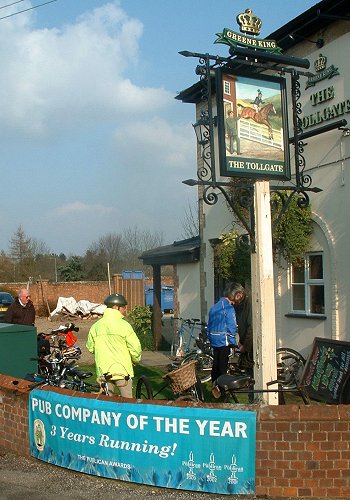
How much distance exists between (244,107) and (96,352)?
3.07 metres

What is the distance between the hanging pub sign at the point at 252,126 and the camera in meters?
6.37

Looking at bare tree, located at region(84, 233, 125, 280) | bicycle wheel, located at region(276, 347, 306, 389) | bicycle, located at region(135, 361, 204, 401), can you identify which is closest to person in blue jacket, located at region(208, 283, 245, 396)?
bicycle, located at region(135, 361, 204, 401)

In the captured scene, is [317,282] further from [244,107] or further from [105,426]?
[105,426]

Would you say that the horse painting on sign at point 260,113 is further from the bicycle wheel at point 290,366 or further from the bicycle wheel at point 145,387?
the bicycle wheel at point 290,366

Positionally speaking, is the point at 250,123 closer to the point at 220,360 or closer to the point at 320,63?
the point at 220,360

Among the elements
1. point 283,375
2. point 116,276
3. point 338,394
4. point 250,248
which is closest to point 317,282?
point 283,375

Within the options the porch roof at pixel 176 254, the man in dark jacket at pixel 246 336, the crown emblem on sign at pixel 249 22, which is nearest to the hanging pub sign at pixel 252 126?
the crown emblem on sign at pixel 249 22

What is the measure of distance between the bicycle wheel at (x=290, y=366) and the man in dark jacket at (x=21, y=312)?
438cm

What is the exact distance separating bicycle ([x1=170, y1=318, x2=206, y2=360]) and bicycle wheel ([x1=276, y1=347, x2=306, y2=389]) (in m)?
3.24

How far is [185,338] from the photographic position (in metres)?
15.1

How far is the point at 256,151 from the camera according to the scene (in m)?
6.52

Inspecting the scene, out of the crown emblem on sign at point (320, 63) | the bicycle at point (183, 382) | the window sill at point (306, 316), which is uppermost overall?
the crown emblem on sign at point (320, 63)

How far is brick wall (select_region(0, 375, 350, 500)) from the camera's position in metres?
5.35

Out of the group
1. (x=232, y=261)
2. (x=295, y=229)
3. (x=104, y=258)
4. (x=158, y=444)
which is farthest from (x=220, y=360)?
(x=104, y=258)
